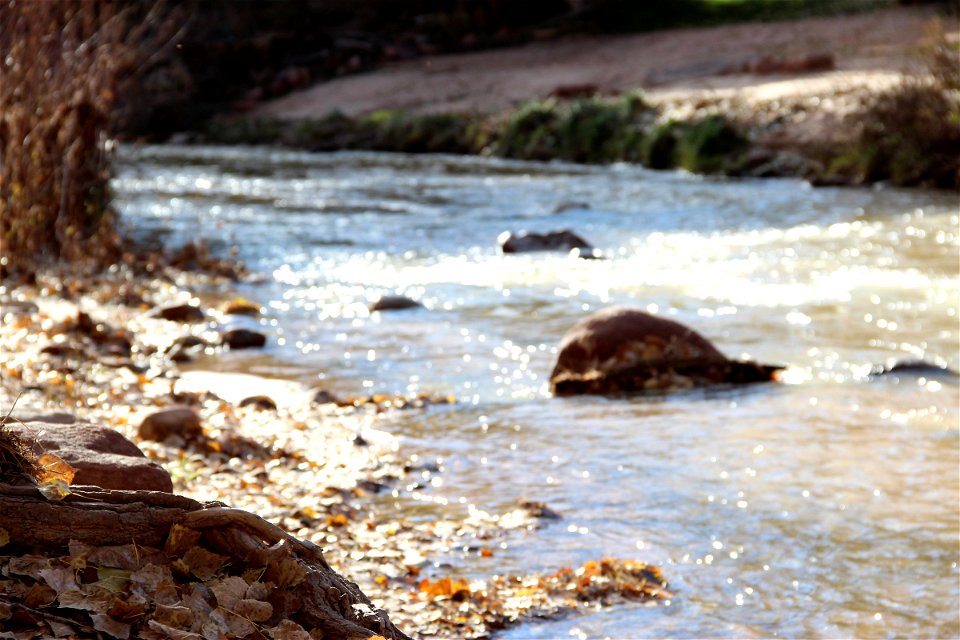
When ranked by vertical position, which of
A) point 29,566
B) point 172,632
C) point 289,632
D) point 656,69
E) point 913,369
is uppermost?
point 656,69

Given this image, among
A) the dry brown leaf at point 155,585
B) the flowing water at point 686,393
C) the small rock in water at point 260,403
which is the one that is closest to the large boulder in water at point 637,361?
the flowing water at point 686,393

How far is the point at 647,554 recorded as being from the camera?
4.70m

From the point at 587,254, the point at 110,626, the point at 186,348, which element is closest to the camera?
the point at 110,626

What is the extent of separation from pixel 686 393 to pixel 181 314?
3815 mm

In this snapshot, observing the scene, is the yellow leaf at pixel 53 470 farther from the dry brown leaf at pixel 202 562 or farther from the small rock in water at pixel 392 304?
the small rock in water at pixel 392 304

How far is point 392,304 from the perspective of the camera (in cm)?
980

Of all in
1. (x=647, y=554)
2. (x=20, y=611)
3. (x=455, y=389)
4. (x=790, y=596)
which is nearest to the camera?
(x=20, y=611)

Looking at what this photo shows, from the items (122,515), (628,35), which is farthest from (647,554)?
(628,35)

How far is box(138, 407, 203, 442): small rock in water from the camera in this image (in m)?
5.88

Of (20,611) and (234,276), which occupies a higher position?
(20,611)

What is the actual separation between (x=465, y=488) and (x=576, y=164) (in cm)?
1692

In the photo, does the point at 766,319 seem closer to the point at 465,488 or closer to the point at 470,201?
the point at 465,488

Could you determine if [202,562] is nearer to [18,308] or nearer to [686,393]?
[686,393]

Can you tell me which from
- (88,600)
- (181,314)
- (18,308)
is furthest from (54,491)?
(181,314)
